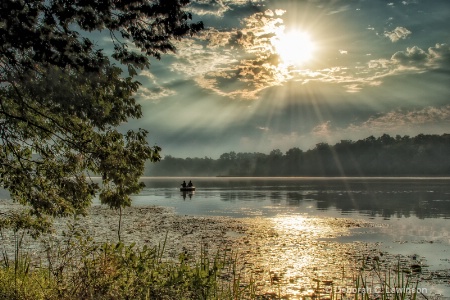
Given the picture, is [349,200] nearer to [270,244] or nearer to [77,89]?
[270,244]

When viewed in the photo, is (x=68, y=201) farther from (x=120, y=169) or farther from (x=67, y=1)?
(x=67, y=1)

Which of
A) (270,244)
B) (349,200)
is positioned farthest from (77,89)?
(349,200)

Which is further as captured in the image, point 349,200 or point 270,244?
point 349,200

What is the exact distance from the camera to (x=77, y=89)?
9.79 metres

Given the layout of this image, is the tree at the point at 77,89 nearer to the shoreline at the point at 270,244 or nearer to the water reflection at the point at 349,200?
the shoreline at the point at 270,244

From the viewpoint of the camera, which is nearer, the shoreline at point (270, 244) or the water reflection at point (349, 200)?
the shoreline at point (270, 244)

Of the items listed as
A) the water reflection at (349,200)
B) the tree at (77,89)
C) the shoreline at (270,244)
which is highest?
the tree at (77,89)

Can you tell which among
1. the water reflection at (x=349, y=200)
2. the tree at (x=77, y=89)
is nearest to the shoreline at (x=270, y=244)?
the tree at (x=77, y=89)

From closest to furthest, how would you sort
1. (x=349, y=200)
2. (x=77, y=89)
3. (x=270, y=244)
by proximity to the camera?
(x=77, y=89), (x=270, y=244), (x=349, y=200)

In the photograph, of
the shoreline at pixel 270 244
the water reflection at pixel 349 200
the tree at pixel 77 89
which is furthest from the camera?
the water reflection at pixel 349 200

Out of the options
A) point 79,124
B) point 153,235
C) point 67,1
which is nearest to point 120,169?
point 79,124

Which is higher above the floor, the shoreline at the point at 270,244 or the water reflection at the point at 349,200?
the water reflection at the point at 349,200

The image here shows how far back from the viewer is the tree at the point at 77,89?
8.59 meters

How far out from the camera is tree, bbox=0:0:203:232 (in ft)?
28.2
